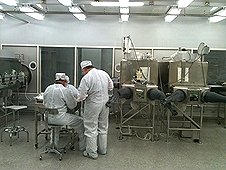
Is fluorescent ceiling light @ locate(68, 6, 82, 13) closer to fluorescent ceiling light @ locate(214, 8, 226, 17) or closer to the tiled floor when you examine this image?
the tiled floor

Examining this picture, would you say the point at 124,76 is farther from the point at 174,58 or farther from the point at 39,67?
the point at 39,67

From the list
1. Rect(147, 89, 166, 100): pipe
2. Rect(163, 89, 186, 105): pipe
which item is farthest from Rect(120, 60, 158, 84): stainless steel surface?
Rect(163, 89, 186, 105): pipe

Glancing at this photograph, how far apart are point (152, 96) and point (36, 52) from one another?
375 cm

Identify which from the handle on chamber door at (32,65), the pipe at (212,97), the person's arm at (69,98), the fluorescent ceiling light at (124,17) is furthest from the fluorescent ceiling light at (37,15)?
the pipe at (212,97)

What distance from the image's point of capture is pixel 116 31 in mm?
6832

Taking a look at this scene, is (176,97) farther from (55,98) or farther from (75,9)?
(75,9)

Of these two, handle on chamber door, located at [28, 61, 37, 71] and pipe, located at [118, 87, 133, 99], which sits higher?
handle on chamber door, located at [28, 61, 37, 71]

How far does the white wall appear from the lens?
6785mm

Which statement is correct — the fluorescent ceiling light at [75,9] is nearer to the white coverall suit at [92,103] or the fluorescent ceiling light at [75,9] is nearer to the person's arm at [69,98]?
the white coverall suit at [92,103]

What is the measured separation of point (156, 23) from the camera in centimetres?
680

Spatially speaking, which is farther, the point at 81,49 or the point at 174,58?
the point at 81,49

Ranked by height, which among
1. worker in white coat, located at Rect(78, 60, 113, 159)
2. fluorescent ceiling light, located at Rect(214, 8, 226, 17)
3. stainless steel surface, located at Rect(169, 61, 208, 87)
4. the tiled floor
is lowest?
the tiled floor

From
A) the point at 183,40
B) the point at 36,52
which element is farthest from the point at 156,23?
the point at 36,52

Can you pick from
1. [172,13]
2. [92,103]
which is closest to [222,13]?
[172,13]
